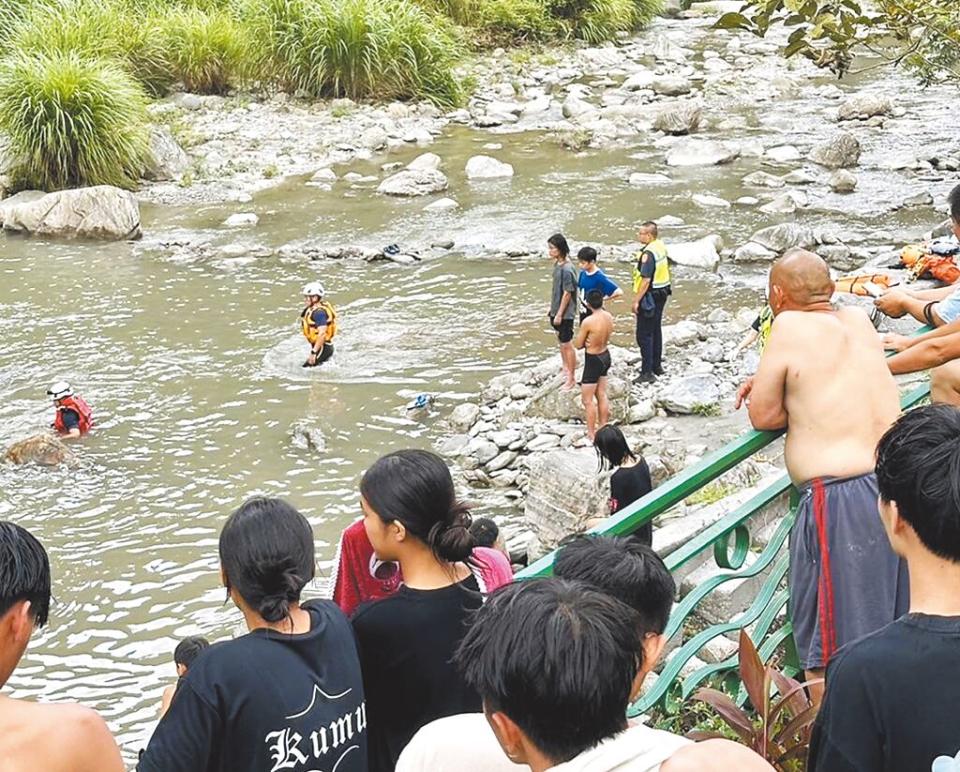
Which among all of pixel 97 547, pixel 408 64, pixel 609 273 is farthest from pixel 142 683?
pixel 408 64

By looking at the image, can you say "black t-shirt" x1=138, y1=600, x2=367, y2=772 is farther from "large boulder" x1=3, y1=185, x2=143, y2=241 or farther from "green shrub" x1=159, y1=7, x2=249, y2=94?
"green shrub" x1=159, y1=7, x2=249, y2=94

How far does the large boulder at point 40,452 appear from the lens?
10289mm

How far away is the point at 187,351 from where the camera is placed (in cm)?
1306

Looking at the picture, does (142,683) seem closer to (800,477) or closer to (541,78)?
(800,477)

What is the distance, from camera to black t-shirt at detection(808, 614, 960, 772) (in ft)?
6.72

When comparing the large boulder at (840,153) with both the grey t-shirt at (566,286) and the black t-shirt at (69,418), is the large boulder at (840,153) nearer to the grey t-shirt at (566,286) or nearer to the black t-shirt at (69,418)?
the grey t-shirt at (566,286)

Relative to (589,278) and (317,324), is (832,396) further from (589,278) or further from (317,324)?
(317,324)

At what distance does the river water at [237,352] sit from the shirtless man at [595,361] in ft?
4.15

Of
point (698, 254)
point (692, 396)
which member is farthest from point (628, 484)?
point (698, 254)

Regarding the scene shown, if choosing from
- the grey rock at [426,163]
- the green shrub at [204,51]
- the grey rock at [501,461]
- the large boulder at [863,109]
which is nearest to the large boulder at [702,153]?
the large boulder at [863,109]

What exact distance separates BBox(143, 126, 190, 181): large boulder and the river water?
1517 mm

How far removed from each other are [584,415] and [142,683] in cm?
442

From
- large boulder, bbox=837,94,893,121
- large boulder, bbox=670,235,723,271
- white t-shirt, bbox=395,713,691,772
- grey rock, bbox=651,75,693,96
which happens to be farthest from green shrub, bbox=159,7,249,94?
white t-shirt, bbox=395,713,691,772

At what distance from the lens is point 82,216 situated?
680 inches
